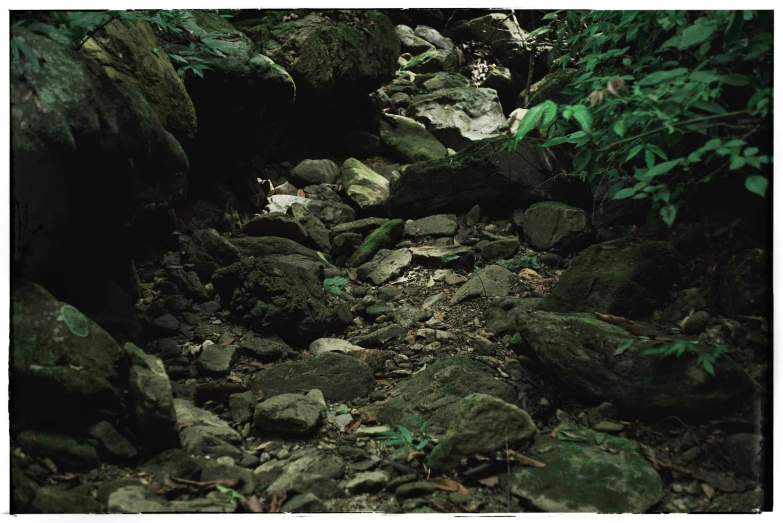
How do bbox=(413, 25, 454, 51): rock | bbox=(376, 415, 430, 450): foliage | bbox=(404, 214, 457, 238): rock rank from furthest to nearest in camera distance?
bbox=(413, 25, 454, 51): rock
bbox=(404, 214, 457, 238): rock
bbox=(376, 415, 430, 450): foliage

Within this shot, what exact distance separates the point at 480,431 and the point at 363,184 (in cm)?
367

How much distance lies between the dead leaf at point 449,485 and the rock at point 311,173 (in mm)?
4032

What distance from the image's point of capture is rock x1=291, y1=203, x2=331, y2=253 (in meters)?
4.82

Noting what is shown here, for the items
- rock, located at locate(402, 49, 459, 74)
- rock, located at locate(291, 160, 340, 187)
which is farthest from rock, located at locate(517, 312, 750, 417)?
rock, located at locate(402, 49, 459, 74)

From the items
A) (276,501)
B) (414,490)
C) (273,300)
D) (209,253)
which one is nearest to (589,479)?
(414,490)

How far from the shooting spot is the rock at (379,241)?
182 inches

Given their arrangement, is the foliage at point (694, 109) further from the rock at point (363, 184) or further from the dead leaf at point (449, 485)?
the rock at point (363, 184)

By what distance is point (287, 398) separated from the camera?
263 centimetres

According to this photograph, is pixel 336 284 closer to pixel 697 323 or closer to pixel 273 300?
pixel 273 300

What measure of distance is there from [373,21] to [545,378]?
15.6ft

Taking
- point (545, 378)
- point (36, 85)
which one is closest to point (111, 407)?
Result: point (36, 85)

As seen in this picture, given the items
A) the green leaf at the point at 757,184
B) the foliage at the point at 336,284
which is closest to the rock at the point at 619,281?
the green leaf at the point at 757,184

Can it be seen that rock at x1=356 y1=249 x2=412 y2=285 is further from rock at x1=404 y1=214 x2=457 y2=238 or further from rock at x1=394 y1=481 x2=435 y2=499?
rock at x1=394 y1=481 x2=435 y2=499

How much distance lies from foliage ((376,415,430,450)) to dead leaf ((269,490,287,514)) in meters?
0.52
